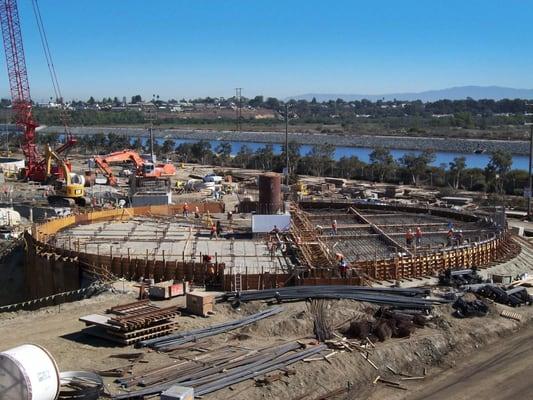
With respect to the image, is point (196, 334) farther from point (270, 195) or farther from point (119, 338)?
point (270, 195)

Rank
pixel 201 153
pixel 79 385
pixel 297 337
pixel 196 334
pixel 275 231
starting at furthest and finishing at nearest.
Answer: pixel 201 153 → pixel 275 231 → pixel 297 337 → pixel 196 334 → pixel 79 385

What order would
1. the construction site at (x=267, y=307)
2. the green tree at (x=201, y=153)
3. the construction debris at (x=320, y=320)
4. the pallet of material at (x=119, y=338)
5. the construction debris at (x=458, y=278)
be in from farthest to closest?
the green tree at (x=201, y=153)
the construction debris at (x=458, y=278)
the construction debris at (x=320, y=320)
the pallet of material at (x=119, y=338)
the construction site at (x=267, y=307)

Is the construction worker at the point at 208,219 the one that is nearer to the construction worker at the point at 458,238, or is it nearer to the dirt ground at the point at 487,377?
the construction worker at the point at 458,238

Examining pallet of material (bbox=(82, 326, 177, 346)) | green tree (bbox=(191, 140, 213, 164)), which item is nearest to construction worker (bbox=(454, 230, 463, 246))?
pallet of material (bbox=(82, 326, 177, 346))

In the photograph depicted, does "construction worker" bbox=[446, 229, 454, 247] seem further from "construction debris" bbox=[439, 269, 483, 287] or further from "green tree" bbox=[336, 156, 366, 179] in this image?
"green tree" bbox=[336, 156, 366, 179]

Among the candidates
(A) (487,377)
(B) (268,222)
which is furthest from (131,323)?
(B) (268,222)

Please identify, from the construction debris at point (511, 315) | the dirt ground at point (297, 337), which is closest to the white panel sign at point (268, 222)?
the dirt ground at point (297, 337)
